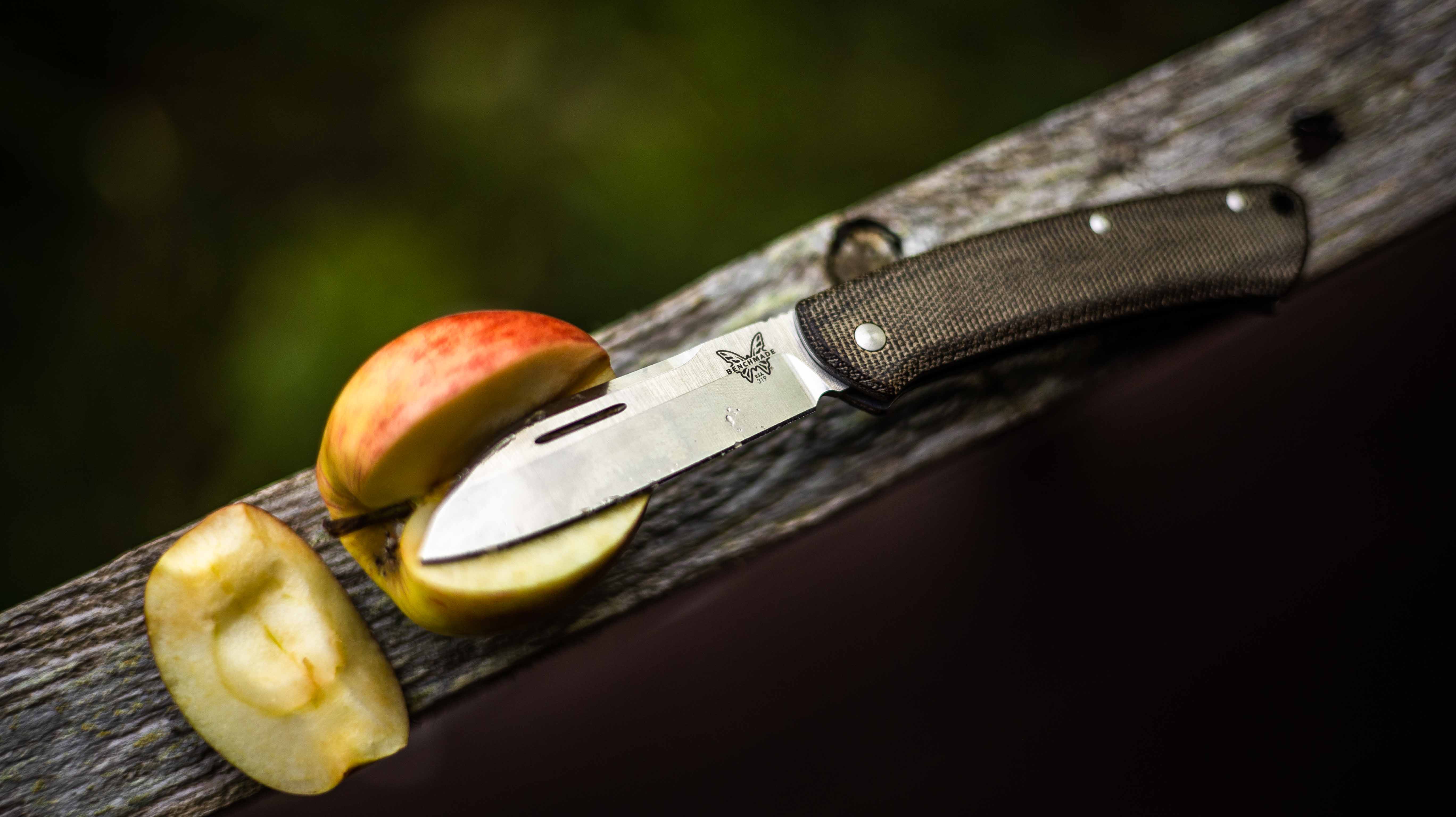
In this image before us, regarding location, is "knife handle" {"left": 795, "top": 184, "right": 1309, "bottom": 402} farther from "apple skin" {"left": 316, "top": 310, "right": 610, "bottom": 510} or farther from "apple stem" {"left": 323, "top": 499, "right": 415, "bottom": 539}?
"apple stem" {"left": 323, "top": 499, "right": 415, "bottom": 539}

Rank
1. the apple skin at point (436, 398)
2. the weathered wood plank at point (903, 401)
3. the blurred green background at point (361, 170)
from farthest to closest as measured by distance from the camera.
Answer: the blurred green background at point (361, 170), the weathered wood plank at point (903, 401), the apple skin at point (436, 398)

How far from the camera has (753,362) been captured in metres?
0.69

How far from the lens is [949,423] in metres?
0.82

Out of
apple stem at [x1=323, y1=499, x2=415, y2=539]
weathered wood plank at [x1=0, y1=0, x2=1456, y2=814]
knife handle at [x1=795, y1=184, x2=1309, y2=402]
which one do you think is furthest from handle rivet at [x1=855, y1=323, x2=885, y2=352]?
apple stem at [x1=323, y1=499, x2=415, y2=539]

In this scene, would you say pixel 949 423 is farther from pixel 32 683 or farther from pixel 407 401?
pixel 32 683

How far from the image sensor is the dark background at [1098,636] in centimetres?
78

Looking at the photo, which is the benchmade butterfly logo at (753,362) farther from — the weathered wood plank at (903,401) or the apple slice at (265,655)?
the apple slice at (265,655)

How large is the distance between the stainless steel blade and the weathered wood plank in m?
0.13

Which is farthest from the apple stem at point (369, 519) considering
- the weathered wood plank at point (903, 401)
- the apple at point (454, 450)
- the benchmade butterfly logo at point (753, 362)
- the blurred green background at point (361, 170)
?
the blurred green background at point (361, 170)

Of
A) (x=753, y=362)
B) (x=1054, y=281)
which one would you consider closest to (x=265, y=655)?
(x=753, y=362)

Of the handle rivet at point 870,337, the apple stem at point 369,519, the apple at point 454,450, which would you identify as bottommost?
the apple stem at point 369,519

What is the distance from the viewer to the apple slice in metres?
0.64

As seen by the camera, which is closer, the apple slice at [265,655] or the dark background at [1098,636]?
the apple slice at [265,655]

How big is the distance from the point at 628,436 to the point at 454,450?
16cm
